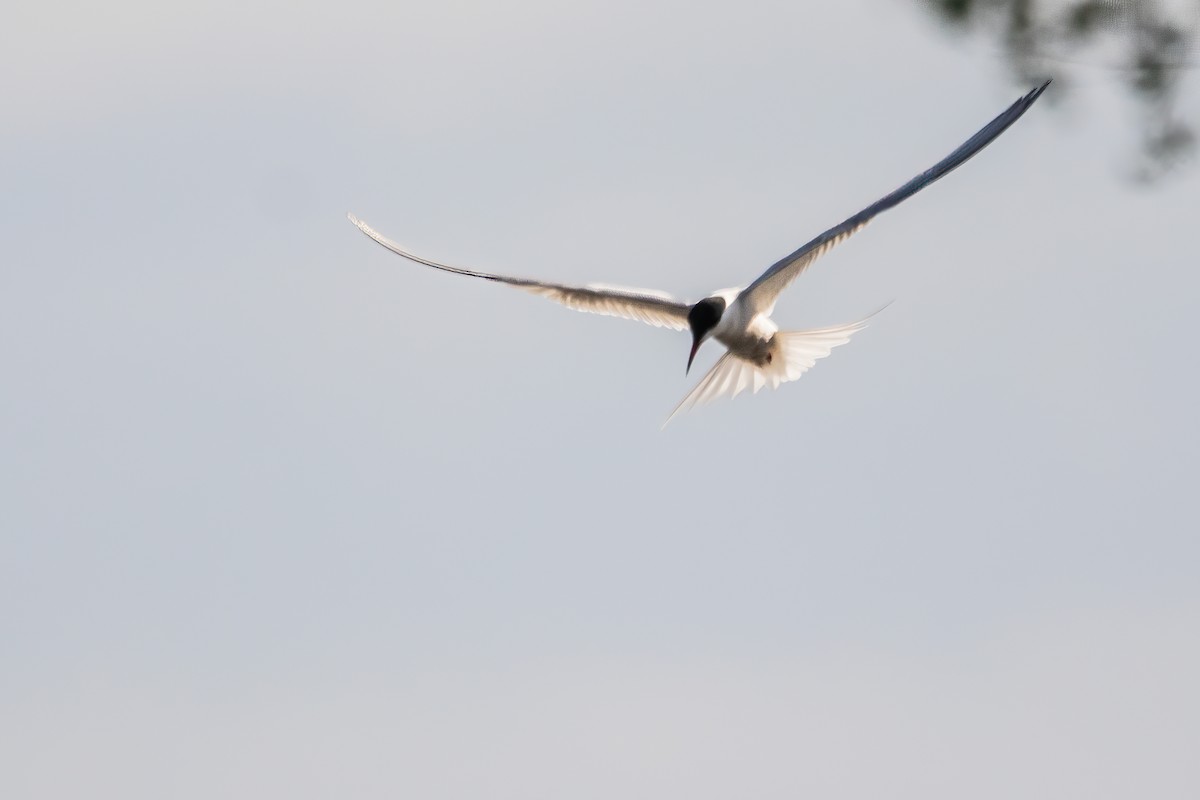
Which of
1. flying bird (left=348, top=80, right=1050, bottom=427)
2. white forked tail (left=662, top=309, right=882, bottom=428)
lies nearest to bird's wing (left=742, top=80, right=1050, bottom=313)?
flying bird (left=348, top=80, right=1050, bottom=427)

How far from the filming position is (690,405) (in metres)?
12.9

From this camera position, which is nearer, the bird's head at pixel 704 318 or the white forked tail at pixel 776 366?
the bird's head at pixel 704 318

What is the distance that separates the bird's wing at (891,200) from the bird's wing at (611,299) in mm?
1165

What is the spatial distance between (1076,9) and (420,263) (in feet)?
14.1

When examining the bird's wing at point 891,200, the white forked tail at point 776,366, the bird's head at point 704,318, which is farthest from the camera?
the white forked tail at point 776,366

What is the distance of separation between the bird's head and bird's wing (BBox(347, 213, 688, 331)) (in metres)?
0.46

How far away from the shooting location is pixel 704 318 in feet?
39.9

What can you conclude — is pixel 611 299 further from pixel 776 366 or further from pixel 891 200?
pixel 891 200

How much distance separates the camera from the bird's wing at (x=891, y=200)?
10555mm

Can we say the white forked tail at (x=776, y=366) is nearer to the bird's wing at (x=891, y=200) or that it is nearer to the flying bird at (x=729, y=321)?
the flying bird at (x=729, y=321)

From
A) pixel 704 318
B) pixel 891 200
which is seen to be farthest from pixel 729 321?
pixel 891 200

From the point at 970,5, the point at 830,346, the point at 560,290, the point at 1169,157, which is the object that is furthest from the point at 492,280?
the point at 1169,157

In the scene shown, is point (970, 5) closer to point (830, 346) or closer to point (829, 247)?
point (829, 247)

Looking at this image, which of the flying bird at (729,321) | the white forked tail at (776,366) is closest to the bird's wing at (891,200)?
the flying bird at (729,321)
